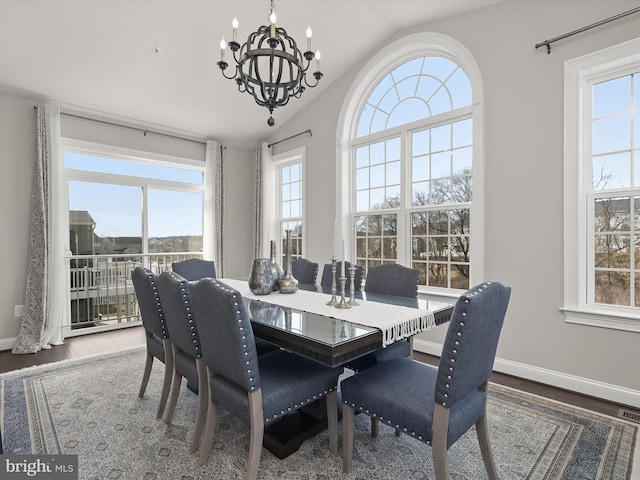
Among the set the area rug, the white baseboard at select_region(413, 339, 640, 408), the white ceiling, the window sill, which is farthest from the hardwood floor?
the white ceiling

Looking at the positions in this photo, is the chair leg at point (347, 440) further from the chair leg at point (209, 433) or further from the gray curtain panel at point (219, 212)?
the gray curtain panel at point (219, 212)

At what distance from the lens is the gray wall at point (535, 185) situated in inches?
99.3

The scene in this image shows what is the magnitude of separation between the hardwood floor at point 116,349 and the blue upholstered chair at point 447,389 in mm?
1375

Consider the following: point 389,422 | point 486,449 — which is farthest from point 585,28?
point 389,422

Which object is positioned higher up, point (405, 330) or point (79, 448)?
point (405, 330)

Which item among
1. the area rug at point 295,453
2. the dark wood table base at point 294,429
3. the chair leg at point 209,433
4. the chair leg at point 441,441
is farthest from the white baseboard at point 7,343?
the chair leg at point 441,441

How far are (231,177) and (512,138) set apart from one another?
13.5ft

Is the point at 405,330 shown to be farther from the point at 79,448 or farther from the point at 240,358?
the point at 79,448

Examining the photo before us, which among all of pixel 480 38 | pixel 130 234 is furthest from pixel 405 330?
pixel 130 234

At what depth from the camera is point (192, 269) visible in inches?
138

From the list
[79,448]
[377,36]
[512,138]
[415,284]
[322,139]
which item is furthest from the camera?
[322,139]

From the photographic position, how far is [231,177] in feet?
18.4

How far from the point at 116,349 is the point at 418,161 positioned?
3939mm

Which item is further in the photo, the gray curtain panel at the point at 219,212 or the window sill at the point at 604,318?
the gray curtain panel at the point at 219,212
